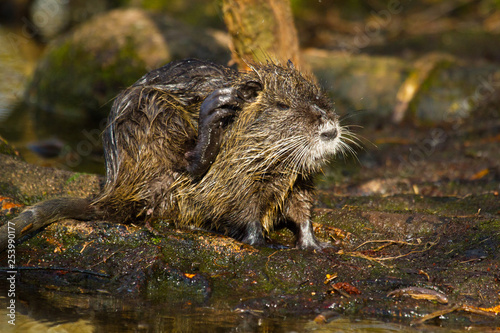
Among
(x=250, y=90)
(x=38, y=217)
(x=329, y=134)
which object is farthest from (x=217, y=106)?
(x=38, y=217)

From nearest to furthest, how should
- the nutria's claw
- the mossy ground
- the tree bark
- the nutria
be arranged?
the mossy ground → the nutria's claw → the nutria → the tree bark

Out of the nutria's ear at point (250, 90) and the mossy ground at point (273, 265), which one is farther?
the nutria's ear at point (250, 90)

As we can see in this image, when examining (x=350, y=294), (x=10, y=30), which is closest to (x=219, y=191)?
(x=350, y=294)

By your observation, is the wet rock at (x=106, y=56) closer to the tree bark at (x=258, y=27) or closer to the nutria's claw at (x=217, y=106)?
the tree bark at (x=258, y=27)

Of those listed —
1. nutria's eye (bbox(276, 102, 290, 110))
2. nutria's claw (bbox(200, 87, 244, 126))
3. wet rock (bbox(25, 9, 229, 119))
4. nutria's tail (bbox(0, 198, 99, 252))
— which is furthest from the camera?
wet rock (bbox(25, 9, 229, 119))

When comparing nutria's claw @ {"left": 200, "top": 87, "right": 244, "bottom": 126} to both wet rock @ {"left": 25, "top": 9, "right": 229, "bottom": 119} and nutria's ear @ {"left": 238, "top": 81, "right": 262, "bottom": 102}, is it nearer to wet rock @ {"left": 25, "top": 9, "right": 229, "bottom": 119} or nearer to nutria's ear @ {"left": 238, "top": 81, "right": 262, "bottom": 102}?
nutria's ear @ {"left": 238, "top": 81, "right": 262, "bottom": 102}

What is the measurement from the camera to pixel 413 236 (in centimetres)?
445

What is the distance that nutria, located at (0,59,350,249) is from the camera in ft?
14.2

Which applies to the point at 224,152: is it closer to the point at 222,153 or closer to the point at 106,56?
the point at 222,153

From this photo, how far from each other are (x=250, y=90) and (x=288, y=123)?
A: 1.28 ft

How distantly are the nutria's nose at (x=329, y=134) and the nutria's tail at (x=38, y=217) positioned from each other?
1.82 meters

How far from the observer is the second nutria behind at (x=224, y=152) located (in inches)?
170

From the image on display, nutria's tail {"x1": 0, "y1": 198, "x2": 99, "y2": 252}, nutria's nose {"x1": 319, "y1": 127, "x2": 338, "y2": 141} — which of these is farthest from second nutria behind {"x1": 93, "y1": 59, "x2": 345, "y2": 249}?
nutria's tail {"x1": 0, "y1": 198, "x2": 99, "y2": 252}

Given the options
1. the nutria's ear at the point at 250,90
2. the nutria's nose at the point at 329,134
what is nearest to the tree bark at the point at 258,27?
the nutria's ear at the point at 250,90
